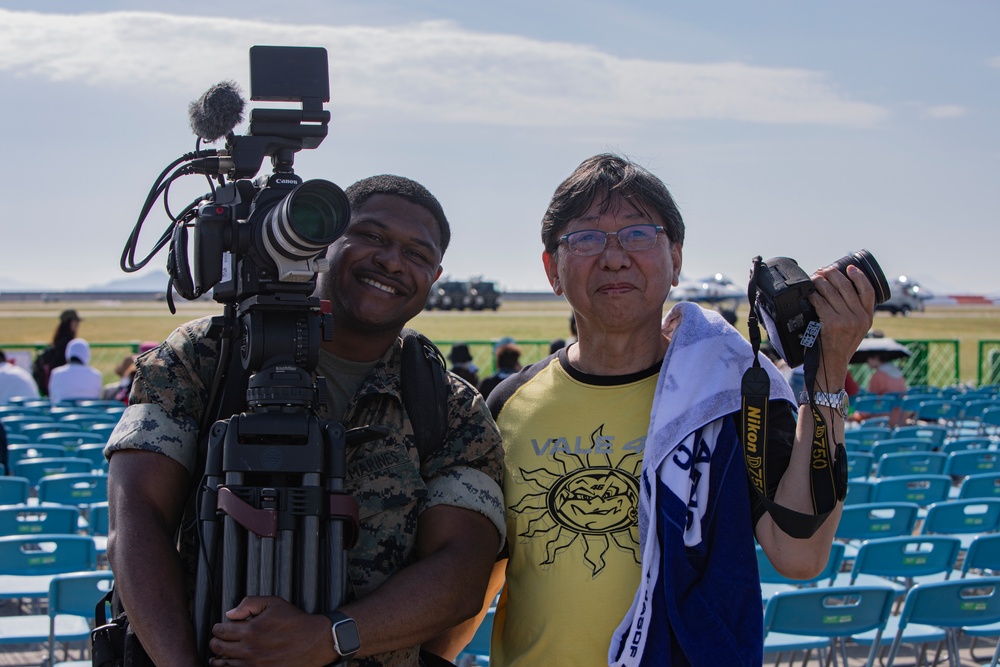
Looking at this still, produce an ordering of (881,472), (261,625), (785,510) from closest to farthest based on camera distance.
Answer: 1. (261,625)
2. (785,510)
3. (881,472)

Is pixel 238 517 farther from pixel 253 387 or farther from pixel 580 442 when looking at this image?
pixel 580 442

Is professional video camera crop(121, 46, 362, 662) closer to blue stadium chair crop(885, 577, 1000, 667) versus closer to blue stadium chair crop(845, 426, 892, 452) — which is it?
blue stadium chair crop(885, 577, 1000, 667)

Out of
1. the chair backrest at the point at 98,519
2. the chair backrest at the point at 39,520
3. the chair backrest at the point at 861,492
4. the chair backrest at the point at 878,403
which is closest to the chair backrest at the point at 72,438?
the chair backrest at the point at 98,519

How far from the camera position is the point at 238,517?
1644mm

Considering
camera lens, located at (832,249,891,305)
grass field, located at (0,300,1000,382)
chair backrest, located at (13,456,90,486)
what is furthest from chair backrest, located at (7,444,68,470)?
grass field, located at (0,300,1000,382)

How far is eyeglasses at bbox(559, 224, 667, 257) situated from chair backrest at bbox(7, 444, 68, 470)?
5.72 m

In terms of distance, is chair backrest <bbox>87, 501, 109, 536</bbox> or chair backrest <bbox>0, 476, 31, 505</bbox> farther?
chair backrest <bbox>0, 476, 31, 505</bbox>

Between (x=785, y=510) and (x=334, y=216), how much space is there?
0.96 meters

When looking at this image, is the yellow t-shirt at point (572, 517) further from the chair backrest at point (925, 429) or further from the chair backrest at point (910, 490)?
the chair backrest at point (925, 429)

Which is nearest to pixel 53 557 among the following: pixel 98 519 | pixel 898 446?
pixel 98 519

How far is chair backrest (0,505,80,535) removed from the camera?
470cm

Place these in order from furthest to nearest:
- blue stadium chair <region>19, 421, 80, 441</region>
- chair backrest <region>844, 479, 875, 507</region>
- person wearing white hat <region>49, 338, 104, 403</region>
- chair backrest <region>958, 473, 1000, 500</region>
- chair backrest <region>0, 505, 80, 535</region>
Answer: person wearing white hat <region>49, 338, 104, 403</region>, blue stadium chair <region>19, 421, 80, 441</region>, chair backrest <region>958, 473, 1000, 500</region>, chair backrest <region>844, 479, 875, 507</region>, chair backrest <region>0, 505, 80, 535</region>

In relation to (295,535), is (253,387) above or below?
above

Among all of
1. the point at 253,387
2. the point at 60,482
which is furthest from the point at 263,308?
the point at 60,482
